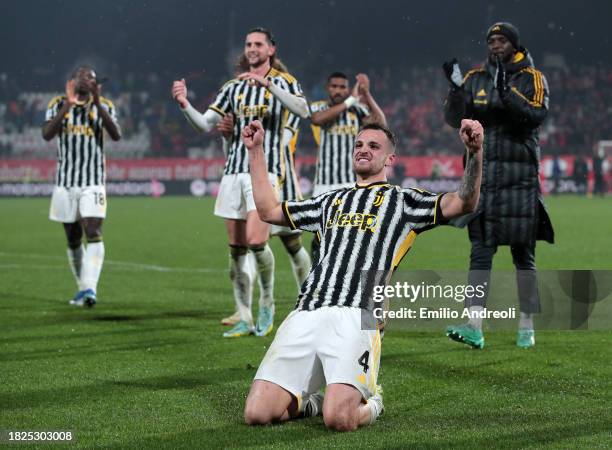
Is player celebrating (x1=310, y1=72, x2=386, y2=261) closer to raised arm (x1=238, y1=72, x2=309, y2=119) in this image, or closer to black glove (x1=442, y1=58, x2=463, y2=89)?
raised arm (x1=238, y1=72, x2=309, y2=119)

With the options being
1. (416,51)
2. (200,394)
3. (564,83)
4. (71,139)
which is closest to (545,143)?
(564,83)

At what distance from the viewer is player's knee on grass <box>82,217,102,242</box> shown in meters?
10.0

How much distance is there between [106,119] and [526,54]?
4.33 m

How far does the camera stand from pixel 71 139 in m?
10.4

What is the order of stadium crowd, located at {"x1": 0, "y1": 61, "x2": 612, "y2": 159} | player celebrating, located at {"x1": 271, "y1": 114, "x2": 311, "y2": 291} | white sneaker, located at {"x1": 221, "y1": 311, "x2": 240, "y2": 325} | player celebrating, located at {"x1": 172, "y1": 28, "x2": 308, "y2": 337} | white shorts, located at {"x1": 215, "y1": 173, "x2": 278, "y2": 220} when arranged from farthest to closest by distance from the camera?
1. stadium crowd, located at {"x1": 0, "y1": 61, "x2": 612, "y2": 159}
2. player celebrating, located at {"x1": 271, "y1": 114, "x2": 311, "y2": 291}
3. white sneaker, located at {"x1": 221, "y1": 311, "x2": 240, "y2": 325}
4. white shorts, located at {"x1": 215, "y1": 173, "x2": 278, "y2": 220}
5. player celebrating, located at {"x1": 172, "y1": 28, "x2": 308, "y2": 337}

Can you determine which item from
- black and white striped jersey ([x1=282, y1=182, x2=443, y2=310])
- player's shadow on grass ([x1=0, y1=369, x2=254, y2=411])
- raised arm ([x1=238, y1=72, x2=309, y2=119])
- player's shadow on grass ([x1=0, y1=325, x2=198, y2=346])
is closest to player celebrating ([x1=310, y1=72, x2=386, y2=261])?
raised arm ([x1=238, y1=72, x2=309, y2=119])

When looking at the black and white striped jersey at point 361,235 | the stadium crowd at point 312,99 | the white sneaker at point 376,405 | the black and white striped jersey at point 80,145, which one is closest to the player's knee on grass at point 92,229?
the black and white striped jersey at point 80,145

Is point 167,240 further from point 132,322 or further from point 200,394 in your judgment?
point 200,394

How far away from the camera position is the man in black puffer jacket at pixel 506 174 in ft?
24.0

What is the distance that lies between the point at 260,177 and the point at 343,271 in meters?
0.65

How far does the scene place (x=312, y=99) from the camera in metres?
40.4

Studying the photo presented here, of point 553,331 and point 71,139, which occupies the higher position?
point 71,139

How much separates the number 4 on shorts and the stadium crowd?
32.5 m

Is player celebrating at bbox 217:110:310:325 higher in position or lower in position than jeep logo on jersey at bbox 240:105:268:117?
lower
